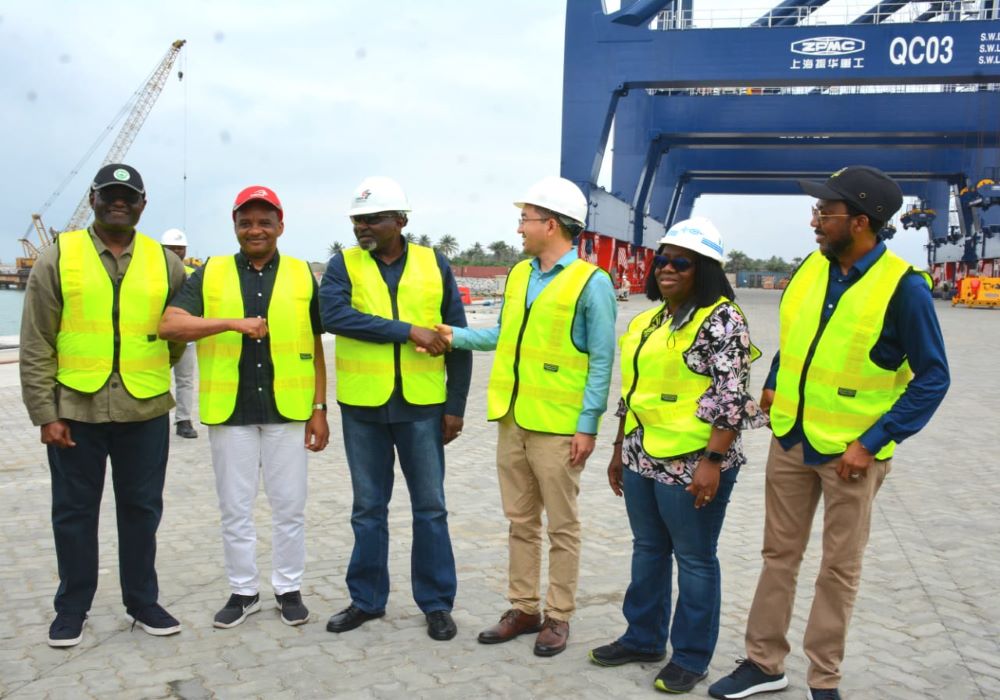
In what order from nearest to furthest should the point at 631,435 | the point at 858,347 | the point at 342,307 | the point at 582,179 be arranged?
the point at 858,347 < the point at 631,435 < the point at 342,307 < the point at 582,179

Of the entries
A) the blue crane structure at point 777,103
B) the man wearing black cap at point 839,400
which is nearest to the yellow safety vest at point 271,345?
the man wearing black cap at point 839,400

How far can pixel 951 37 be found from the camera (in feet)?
87.3

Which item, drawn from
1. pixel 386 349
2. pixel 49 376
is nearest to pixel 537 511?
pixel 386 349

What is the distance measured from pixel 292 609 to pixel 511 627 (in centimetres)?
100

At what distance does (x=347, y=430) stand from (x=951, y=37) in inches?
1115

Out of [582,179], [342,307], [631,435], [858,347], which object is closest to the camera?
[858,347]

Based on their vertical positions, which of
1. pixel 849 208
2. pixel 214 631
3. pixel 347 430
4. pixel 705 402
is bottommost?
pixel 214 631

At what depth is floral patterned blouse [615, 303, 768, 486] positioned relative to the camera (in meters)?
3.32

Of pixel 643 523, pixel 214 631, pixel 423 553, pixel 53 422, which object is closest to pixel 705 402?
pixel 643 523

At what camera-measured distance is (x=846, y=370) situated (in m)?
3.20

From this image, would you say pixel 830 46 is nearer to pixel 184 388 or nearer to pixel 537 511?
pixel 184 388

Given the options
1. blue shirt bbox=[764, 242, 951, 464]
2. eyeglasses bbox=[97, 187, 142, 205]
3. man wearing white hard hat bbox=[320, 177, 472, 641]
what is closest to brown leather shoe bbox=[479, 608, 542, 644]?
man wearing white hard hat bbox=[320, 177, 472, 641]

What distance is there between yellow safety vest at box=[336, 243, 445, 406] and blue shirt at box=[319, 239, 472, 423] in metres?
0.03

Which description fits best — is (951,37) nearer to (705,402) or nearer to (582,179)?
(582,179)
